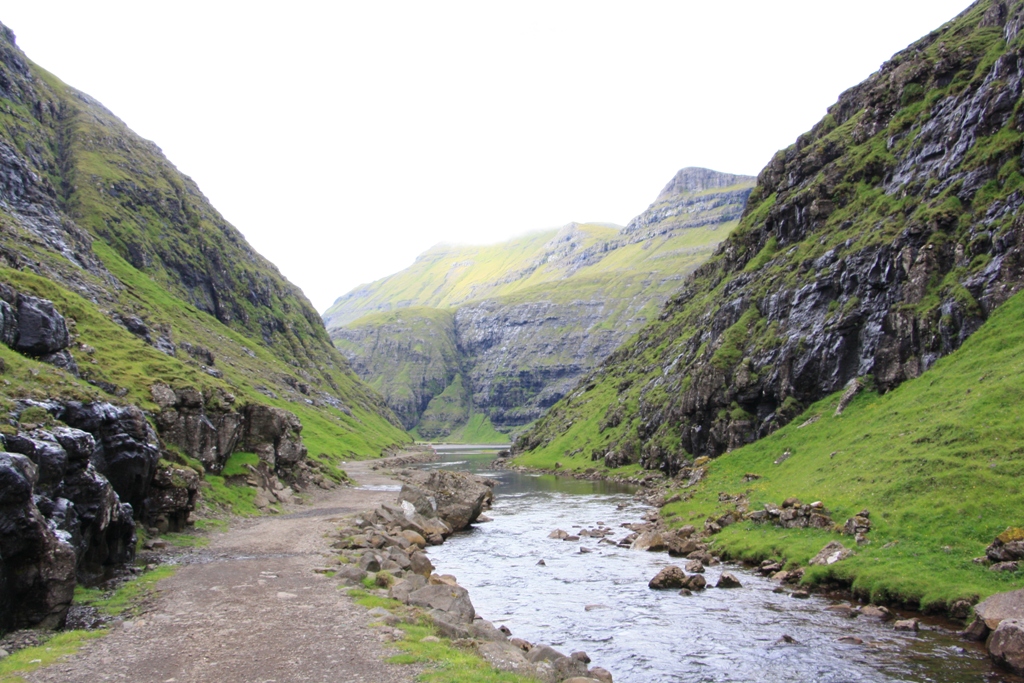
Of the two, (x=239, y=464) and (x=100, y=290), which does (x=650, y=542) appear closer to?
(x=239, y=464)

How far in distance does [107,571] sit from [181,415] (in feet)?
90.5

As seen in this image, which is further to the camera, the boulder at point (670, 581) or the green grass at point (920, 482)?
the boulder at point (670, 581)

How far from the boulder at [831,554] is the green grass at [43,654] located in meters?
38.4

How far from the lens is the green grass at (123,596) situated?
2700 centimetres

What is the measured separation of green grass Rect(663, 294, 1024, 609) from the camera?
31.3 m

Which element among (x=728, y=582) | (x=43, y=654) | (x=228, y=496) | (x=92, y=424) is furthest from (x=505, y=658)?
(x=228, y=496)

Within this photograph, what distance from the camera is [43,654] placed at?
20719 millimetres

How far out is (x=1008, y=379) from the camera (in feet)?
140

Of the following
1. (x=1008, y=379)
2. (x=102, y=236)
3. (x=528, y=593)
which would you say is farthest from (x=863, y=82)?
(x=102, y=236)

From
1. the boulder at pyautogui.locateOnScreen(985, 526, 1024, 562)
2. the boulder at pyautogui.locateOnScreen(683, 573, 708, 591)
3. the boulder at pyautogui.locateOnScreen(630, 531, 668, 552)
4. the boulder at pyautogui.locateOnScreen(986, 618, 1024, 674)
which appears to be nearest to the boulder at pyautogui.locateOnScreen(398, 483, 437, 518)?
the boulder at pyautogui.locateOnScreen(630, 531, 668, 552)

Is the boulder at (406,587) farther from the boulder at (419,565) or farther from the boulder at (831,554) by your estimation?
the boulder at (831,554)

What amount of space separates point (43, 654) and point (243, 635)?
21.5ft

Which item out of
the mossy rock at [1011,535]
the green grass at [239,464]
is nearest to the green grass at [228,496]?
the green grass at [239,464]

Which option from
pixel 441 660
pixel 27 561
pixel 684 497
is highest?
pixel 27 561
